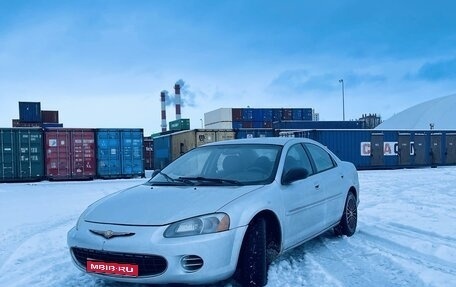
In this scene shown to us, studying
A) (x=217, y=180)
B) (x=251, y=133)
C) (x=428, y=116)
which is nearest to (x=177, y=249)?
(x=217, y=180)

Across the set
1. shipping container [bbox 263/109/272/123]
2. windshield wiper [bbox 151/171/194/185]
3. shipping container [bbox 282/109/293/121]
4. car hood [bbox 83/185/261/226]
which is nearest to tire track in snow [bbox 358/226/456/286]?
car hood [bbox 83/185/261/226]

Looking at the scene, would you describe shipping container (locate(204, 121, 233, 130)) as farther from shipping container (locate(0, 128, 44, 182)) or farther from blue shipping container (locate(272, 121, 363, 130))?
shipping container (locate(0, 128, 44, 182))

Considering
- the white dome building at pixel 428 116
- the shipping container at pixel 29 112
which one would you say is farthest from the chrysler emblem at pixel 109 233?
the white dome building at pixel 428 116

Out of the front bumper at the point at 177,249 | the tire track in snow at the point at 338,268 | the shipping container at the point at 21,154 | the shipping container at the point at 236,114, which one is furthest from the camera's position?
the shipping container at the point at 236,114

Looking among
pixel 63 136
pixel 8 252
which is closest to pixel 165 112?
pixel 63 136

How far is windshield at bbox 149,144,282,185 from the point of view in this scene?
13.8ft

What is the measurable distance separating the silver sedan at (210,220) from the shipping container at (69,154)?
18.4m

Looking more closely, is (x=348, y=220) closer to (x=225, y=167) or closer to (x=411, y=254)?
(x=411, y=254)

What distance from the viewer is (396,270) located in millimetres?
4184

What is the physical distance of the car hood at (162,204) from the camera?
3.39 m

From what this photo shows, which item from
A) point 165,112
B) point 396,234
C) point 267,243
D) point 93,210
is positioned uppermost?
point 165,112

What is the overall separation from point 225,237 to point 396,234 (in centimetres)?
349

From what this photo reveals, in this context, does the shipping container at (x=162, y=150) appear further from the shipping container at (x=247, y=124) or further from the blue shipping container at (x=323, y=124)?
the shipping container at (x=247, y=124)

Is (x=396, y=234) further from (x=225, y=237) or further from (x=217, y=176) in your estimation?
(x=225, y=237)
